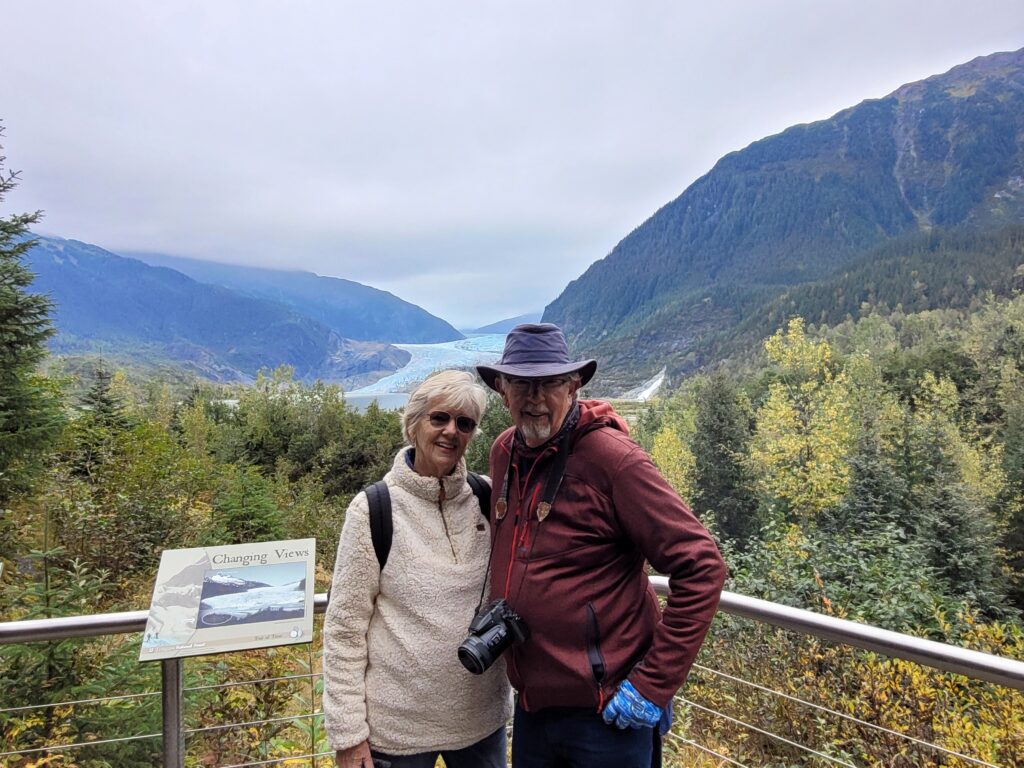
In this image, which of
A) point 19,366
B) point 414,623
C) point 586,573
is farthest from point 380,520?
point 19,366

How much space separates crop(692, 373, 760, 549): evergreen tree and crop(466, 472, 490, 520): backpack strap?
81.4 ft

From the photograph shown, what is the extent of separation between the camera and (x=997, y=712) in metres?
3.84

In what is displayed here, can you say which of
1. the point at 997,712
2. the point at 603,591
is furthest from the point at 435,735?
the point at 997,712

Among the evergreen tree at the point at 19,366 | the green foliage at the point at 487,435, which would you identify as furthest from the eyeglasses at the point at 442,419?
the green foliage at the point at 487,435

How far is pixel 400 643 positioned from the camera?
5.20 ft

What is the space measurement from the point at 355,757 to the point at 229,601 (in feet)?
2.07

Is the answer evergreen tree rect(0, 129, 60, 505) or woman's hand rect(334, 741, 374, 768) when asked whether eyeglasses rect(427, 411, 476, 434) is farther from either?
evergreen tree rect(0, 129, 60, 505)

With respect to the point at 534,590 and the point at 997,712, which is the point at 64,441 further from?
the point at 997,712

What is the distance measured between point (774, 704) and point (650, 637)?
299 cm

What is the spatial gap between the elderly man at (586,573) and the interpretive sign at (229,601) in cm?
74

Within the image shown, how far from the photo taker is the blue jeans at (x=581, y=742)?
4.77 ft

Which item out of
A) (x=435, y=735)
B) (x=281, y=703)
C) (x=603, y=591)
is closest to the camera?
(x=603, y=591)

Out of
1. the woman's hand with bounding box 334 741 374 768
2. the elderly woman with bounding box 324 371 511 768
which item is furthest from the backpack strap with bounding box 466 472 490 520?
the woman's hand with bounding box 334 741 374 768

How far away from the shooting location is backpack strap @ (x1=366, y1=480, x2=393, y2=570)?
62.2 inches
